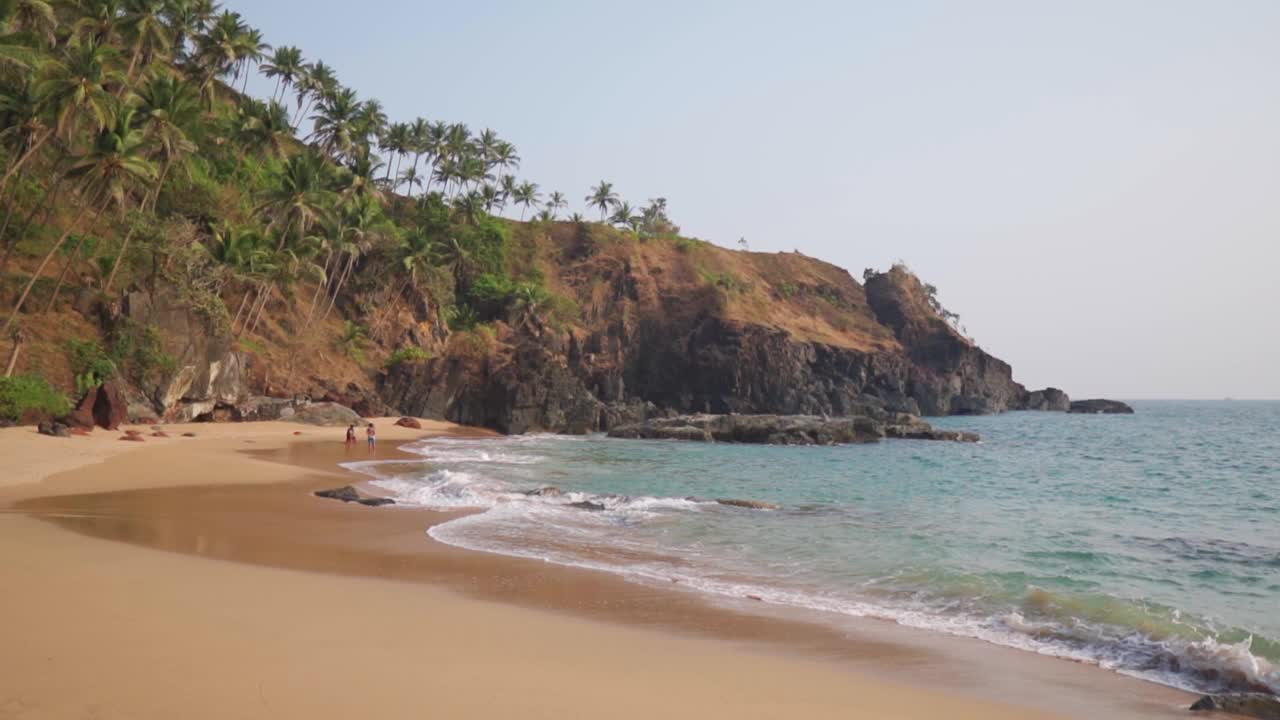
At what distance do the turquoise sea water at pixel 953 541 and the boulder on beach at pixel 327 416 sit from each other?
1161 centimetres

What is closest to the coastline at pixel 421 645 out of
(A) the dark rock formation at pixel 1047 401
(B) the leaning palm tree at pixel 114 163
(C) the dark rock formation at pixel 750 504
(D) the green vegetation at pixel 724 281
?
(C) the dark rock formation at pixel 750 504

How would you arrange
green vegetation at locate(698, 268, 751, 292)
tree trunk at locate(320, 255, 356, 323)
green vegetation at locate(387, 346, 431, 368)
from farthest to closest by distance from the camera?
green vegetation at locate(698, 268, 751, 292), tree trunk at locate(320, 255, 356, 323), green vegetation at locate(387, 346, 431, 368)

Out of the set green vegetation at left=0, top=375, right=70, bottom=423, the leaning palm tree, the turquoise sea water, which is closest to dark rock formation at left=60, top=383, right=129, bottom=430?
green vegetation at left=0, top=375, right=70, bottom=423

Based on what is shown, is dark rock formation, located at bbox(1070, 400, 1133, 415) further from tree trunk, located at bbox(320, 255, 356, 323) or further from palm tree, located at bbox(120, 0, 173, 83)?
palm tree, located at bbox(120, 0, 173, 83)

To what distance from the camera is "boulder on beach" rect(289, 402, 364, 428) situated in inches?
1618

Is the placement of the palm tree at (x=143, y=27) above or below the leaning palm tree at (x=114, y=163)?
above

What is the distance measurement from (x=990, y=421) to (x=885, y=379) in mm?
11026

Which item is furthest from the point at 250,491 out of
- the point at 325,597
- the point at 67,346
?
the point at 67,346

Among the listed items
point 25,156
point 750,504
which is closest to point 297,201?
point 25,156

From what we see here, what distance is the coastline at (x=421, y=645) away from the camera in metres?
5.37

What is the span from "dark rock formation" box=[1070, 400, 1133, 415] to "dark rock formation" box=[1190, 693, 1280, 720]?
11296cm

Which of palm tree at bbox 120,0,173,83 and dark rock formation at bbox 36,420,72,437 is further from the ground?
palm tree at bbox 120,0,173,83

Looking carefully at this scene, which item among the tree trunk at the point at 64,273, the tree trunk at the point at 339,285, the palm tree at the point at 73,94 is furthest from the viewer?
the tree trunk at the point at 339,285

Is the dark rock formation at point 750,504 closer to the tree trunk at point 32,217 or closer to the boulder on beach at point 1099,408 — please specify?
the tree trunk at point 32,217
